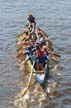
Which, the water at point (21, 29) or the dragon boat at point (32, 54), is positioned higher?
the dragon boat at point (32, 54)

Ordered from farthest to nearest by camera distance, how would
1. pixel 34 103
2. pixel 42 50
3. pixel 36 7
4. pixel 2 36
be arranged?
pixel 36 7 < pixel 2 36 < pixel 42 50 < pixel 34 103

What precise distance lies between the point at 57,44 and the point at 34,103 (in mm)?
8578

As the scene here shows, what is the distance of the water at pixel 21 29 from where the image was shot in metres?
18.8

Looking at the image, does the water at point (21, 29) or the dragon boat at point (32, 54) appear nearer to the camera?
the dragon boat at point (32, 54)

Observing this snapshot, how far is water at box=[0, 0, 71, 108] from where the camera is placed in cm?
1879

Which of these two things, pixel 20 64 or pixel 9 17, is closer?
pixel 20 64

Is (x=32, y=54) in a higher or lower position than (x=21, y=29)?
higher

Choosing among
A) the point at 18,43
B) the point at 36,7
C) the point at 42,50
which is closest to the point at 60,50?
the point at 18,43

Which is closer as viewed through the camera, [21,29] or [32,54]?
[32,54]

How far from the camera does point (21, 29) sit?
96.2 feet

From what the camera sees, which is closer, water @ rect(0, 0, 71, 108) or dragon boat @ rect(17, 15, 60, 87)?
dragon boat @ rect(17, 15, 60, 87)

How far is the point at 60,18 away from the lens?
31.9 meters

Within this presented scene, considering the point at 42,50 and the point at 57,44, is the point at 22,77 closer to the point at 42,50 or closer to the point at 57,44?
the point at 42,50

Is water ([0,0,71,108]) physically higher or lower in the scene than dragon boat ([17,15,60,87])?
lower
